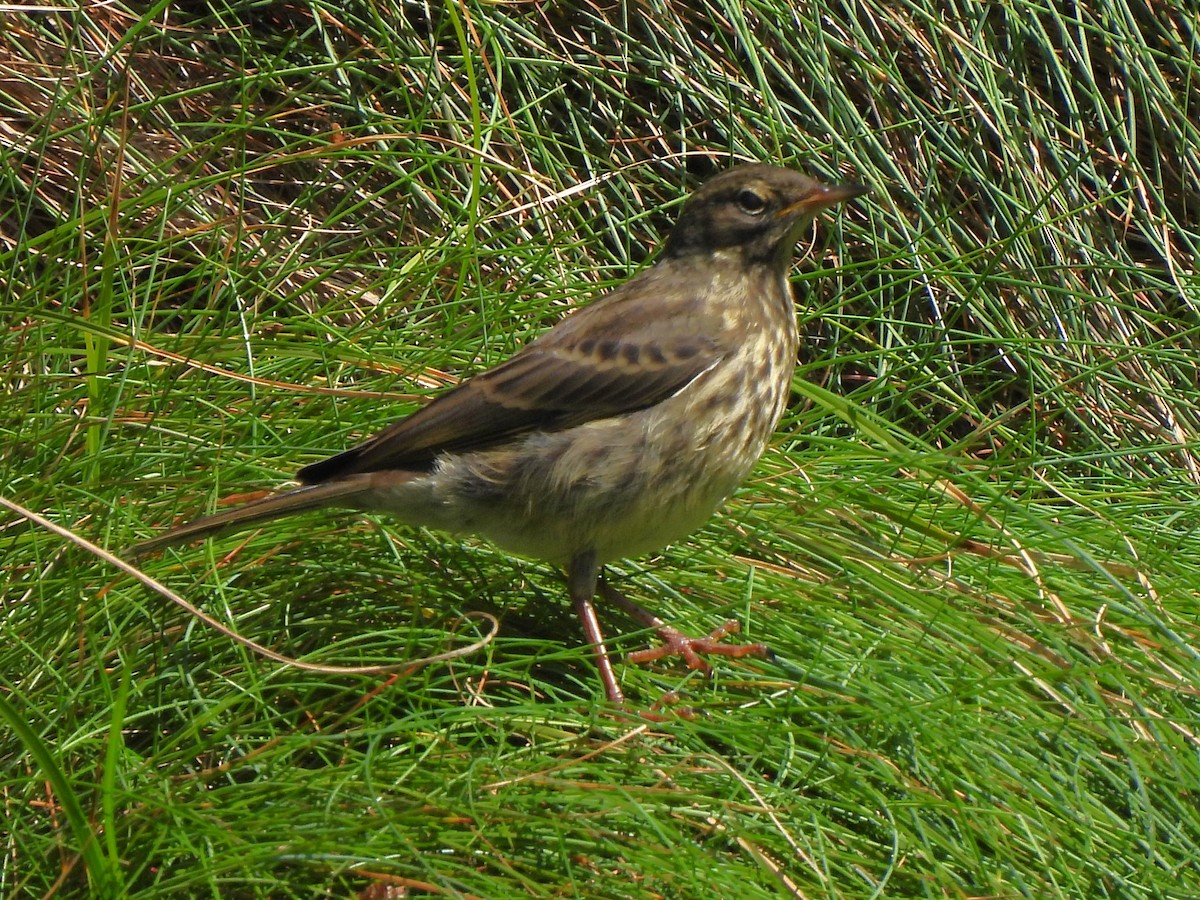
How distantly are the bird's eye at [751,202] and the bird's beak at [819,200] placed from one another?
0.05 m

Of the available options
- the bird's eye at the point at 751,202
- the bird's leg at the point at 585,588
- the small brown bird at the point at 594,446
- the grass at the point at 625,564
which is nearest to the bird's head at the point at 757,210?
the bird's eye at the point at 751,202

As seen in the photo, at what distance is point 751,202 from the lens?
397 centimetres

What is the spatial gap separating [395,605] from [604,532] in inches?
19.7

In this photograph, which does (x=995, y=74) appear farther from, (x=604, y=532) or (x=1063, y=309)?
(x=604, y=532)

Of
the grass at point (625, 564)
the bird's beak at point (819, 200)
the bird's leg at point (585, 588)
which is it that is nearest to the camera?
the grass at point (625, 564)

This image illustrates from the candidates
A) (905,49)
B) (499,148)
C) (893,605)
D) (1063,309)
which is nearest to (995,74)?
(905,49)

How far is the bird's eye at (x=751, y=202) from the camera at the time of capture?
3963 mm

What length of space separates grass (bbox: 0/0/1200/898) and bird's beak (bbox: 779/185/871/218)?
59cm

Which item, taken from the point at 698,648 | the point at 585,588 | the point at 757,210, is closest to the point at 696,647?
the point at 698,648

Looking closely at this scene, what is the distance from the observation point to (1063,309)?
17.0 ft

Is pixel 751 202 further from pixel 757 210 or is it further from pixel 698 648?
pixel 698 648

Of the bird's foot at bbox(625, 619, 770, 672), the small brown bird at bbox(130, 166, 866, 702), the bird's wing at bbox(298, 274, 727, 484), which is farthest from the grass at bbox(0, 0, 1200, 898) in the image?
the bird's wing at bbox(298, 274, 727, 484)

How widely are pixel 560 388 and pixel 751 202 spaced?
75cm

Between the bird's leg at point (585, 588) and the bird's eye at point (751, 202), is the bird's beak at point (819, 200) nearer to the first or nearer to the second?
the bird's eye at point (751, 202)
